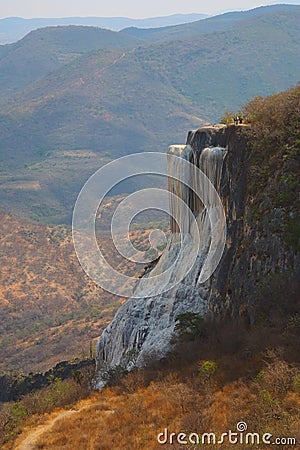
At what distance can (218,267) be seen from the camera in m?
23.7

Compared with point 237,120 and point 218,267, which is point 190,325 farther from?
point 237,120

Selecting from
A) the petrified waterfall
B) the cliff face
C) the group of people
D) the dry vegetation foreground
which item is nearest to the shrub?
the cliff face

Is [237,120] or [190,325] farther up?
[237,120]

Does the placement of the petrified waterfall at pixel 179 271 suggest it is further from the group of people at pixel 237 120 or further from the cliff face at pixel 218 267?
the group of people at pixel 237 120

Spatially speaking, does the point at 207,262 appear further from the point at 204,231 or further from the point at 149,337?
the point at 149,337

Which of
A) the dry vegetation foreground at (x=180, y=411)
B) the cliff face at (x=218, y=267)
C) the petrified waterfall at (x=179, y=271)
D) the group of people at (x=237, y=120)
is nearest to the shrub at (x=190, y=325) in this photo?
the cliff face at (x=218, y=267)

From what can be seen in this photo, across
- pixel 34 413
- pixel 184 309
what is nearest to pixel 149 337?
pixel 184 309

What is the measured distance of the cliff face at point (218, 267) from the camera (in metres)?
20.7

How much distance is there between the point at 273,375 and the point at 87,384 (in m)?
13.6

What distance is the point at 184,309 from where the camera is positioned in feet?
81.8

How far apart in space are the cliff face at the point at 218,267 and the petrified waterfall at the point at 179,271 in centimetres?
5

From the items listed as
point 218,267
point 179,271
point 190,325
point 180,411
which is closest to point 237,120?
point 218,267

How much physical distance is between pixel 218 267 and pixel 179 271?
331cm

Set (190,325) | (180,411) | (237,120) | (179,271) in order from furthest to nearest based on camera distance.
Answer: (179,271) → (237,120) → (190,325) → (180,411)
